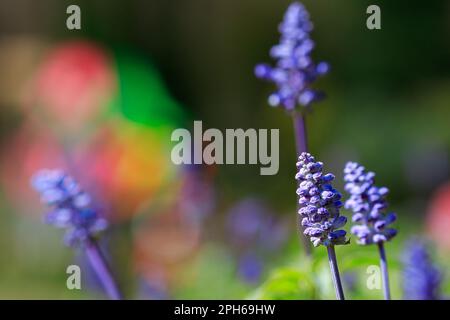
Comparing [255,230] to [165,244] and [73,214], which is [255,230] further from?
[73,214]

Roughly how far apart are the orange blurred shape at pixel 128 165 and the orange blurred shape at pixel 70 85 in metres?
0.23

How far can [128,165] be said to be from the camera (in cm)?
528

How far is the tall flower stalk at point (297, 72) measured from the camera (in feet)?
5.53

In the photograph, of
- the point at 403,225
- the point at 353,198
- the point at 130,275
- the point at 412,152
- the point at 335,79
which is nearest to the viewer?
the point at 353,198

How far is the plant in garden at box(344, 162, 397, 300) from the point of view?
1.38 metres

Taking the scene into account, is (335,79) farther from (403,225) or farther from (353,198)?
(353,198)

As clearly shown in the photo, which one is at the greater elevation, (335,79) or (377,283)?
(335,79)

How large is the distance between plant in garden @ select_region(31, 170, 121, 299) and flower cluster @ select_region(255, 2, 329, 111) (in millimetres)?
445

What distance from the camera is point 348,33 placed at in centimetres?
552

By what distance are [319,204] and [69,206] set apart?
55 centimetres
